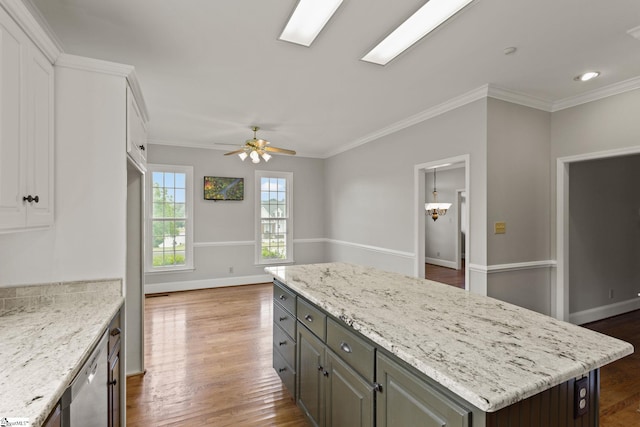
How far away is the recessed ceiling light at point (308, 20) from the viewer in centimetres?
196

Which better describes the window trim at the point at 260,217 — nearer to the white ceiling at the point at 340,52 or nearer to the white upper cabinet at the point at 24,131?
the white ceiling at the point at 340,52

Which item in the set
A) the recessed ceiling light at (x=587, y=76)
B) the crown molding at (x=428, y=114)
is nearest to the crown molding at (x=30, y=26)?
the crown molding at (x=428, y=114)

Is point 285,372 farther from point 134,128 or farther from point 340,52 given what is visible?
point 340,52

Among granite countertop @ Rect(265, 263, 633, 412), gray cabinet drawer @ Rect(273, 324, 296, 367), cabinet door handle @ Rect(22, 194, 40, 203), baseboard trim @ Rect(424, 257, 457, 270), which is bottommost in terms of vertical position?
baseboard trim @ Rect(424, 257, 457, 270)

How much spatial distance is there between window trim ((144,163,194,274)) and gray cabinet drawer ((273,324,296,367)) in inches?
146

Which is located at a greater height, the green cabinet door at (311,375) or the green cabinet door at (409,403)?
the green cabinet door at (409,403)

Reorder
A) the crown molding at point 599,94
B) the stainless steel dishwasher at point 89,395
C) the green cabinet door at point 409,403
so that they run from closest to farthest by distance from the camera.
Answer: the green cabinet door at point 409,403 → the stainless steel dishwasher at point 89,395 → the crown molding at point 599,94

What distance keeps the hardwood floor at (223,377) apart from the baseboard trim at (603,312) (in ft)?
0.31

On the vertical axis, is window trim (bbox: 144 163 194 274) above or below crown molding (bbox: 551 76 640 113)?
below

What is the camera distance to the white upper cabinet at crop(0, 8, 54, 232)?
1354 mm

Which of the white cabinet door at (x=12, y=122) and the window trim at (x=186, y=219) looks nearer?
the white cabinet door at (x=12, y=122)

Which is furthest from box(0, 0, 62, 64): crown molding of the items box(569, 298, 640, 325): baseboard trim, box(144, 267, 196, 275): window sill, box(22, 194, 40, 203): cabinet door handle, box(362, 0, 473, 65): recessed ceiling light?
box(569, 298, 640, 325): baseboard trim

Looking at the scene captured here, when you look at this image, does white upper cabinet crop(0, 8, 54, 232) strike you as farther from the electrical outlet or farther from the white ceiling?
the electrical outlet

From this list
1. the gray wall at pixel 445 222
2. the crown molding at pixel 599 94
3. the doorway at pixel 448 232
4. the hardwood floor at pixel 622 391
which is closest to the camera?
the hardwood floor at pixel 622 391
